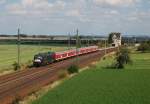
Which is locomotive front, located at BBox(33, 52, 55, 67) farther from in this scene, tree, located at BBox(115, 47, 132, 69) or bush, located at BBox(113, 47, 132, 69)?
tree, located at BBox(115, 47, 132, 69)

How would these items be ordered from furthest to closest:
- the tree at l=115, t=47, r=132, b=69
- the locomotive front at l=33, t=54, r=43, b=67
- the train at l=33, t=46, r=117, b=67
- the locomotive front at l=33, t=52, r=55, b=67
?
the train at l=33, t=46, r=117, b=67, the locomotive front at l=33, t=52, r=55, b=67, the locomotive front at l=33, t=54, r=43, b=67, the tree at l=115, t=47, r=132, b=69

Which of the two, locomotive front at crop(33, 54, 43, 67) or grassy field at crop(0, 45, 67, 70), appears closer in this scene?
locomotive front at crop(33, 54, 43, 67)

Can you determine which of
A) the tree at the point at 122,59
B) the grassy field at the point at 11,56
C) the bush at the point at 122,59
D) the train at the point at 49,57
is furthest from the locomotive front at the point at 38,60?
the tree at the point at 122,59

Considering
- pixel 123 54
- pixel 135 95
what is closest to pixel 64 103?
pixel 135 95

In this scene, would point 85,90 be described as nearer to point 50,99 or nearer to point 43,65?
point 50,99

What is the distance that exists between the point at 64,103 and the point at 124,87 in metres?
11.1

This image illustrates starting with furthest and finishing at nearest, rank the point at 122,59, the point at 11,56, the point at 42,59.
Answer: the point at 11,56 → the point at 42,59 → the point at 122,59

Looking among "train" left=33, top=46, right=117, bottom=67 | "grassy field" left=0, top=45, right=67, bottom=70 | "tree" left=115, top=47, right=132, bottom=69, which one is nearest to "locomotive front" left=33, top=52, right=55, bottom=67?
"train" left=33, top=46, right=117, bottom=67

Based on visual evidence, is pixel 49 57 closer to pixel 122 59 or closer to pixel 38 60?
pixel 38 60

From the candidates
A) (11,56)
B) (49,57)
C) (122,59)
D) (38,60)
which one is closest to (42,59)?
(38,60)

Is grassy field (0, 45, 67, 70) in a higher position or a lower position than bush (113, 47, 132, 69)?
lower

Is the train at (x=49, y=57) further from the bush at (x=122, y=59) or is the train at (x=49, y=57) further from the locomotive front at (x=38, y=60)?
the bush at (x=122, y=59)

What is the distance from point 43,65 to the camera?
68.0m

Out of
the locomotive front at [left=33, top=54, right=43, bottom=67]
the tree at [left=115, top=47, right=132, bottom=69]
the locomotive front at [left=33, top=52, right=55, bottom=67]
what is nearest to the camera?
the tree at [left=115, top=47, right=132, bottom=69]
